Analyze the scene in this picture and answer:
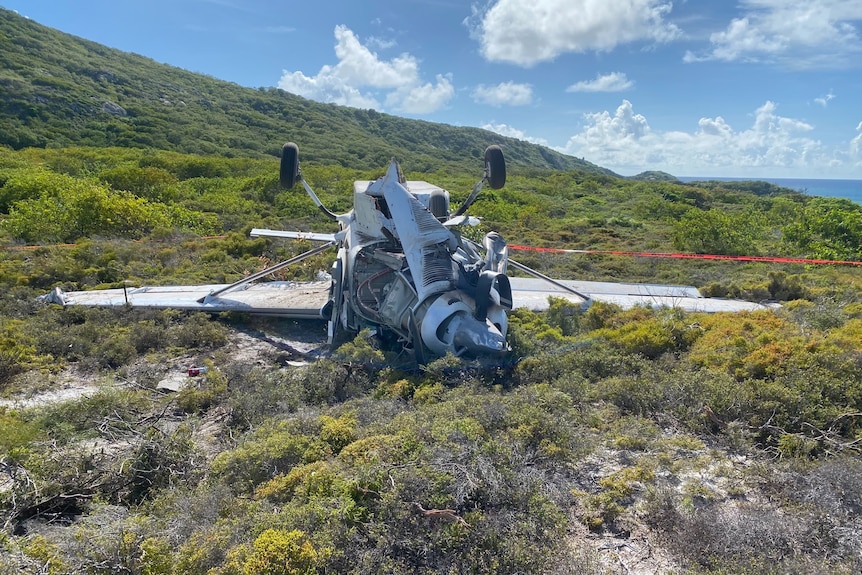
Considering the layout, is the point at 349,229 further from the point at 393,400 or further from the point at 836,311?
the point at 836,311

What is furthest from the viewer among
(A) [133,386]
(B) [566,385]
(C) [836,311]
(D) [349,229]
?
(D) [349,229]

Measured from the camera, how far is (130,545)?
3338 millimetres

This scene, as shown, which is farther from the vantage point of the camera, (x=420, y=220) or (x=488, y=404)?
(x=420, y=220)

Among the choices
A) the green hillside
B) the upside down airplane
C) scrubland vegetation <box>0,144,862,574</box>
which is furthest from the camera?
the green hillside

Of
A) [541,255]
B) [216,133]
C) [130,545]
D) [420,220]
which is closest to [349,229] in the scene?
[420,220]

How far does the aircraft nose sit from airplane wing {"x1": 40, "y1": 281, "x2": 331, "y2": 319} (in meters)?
4.18

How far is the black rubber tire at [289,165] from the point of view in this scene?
33.7ft

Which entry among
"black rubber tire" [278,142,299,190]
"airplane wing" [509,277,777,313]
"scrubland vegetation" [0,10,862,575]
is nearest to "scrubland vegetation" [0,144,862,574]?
"scrubland vegetation" [0,10,862,575]

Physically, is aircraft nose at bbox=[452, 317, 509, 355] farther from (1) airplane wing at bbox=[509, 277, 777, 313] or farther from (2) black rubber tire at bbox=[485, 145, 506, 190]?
(1) airplane wing at bbox=[509, 277, 777, 313]

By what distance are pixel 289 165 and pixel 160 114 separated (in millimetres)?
64688

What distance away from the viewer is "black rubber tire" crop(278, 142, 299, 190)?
1027cm

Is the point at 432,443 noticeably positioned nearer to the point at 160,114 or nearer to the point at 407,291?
the point at 407,291

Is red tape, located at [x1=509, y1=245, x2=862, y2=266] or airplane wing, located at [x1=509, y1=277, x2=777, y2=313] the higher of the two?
red tape, located at [x1=509, y1=245, x2=862, y2=266]

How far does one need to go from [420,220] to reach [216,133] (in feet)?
212
